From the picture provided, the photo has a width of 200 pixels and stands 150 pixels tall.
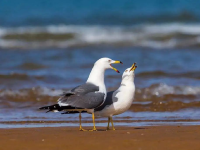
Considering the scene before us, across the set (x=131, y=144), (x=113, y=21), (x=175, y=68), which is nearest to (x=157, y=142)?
(x=131, y=144)

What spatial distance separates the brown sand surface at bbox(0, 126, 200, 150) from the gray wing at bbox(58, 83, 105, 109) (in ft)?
0.98

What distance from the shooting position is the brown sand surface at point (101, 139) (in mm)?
4051

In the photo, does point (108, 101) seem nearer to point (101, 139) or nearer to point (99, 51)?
point (101, 139)

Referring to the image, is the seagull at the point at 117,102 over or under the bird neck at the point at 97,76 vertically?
under

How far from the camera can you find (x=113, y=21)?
2294 centimetres

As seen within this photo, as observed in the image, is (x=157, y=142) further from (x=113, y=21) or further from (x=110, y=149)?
(x=113, y=21)

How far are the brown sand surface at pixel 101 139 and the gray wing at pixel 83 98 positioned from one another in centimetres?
30

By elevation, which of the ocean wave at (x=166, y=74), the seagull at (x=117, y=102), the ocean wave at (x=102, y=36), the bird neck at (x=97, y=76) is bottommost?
the seagull at (x=117, y=102)

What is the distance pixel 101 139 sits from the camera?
14.4ft

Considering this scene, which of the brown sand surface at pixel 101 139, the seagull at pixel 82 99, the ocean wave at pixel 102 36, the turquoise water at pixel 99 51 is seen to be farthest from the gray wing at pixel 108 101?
the ocean wave at pixel 102 36

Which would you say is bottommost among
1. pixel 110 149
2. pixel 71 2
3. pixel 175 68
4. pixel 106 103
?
pixel 110 149

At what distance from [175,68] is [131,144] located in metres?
7.55

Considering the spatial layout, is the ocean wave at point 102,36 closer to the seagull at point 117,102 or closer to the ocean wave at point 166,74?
the ocean wave at point 166,74

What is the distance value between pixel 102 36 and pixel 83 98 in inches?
566
